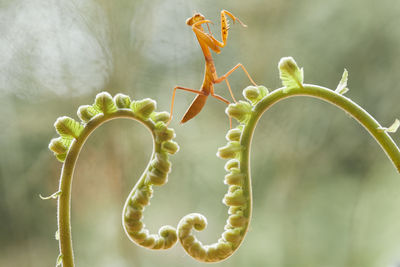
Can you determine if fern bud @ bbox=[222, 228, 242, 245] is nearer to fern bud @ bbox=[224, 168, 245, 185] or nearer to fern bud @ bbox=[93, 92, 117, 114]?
fern bud @ bbox=[224, 168, 245, 185]

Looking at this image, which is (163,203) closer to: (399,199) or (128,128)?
(128,128)

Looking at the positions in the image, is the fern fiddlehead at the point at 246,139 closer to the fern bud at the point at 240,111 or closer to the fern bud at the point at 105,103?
the fern bud at the point at 240,111

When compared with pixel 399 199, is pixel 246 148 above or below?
below

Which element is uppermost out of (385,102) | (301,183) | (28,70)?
(28,70)

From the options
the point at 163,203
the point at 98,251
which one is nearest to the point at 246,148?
the point at 163,203

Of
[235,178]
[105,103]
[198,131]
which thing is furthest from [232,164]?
[198,131]
